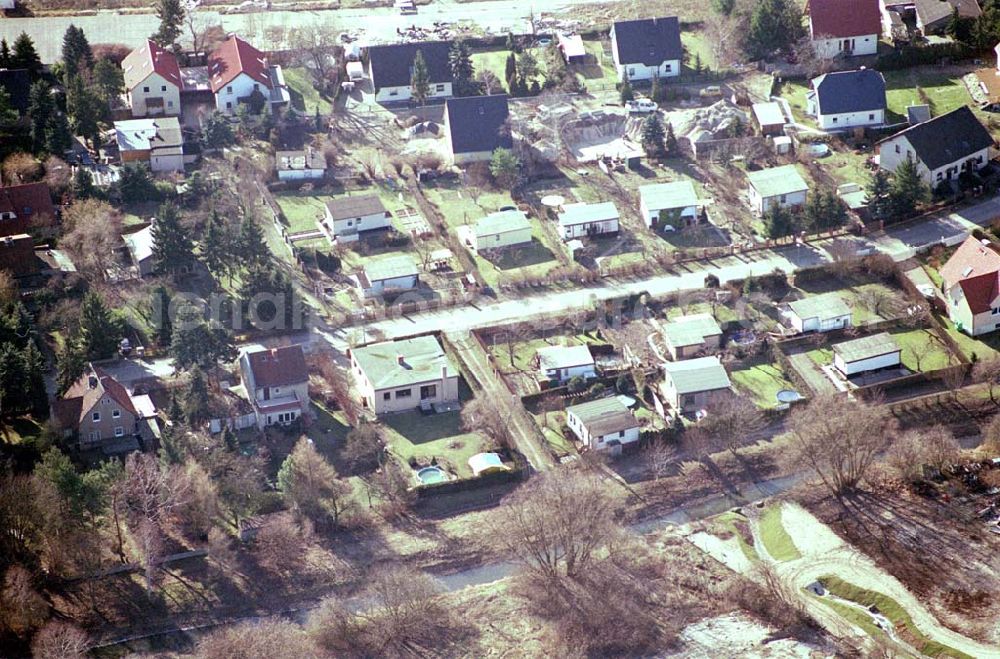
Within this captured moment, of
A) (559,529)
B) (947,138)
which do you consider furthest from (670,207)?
(559,529)

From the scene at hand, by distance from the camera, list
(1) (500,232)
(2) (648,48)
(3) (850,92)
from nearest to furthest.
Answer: (1) (500,232), (3) (850,92), (2) (648,48)

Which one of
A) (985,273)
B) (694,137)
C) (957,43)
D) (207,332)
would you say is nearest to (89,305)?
(207,332)

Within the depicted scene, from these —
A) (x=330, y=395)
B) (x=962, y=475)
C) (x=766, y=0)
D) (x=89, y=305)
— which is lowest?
(x=962, y=475)

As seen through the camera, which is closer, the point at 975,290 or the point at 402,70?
the point at 975,290

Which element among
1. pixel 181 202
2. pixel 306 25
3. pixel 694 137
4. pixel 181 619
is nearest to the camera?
pixel 181 619

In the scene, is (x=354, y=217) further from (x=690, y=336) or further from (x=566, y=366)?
(x=690, y=336)

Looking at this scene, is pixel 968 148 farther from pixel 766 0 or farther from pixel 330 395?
pixel 330 395

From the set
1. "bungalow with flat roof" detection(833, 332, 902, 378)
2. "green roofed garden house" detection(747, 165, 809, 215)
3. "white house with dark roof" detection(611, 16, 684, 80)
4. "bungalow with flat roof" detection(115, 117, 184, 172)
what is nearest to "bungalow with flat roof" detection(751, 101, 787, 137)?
"green roofed garden house" detection(747, 165, 809, 215)

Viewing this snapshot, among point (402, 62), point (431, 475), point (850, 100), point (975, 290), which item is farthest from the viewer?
point (402, 62)
